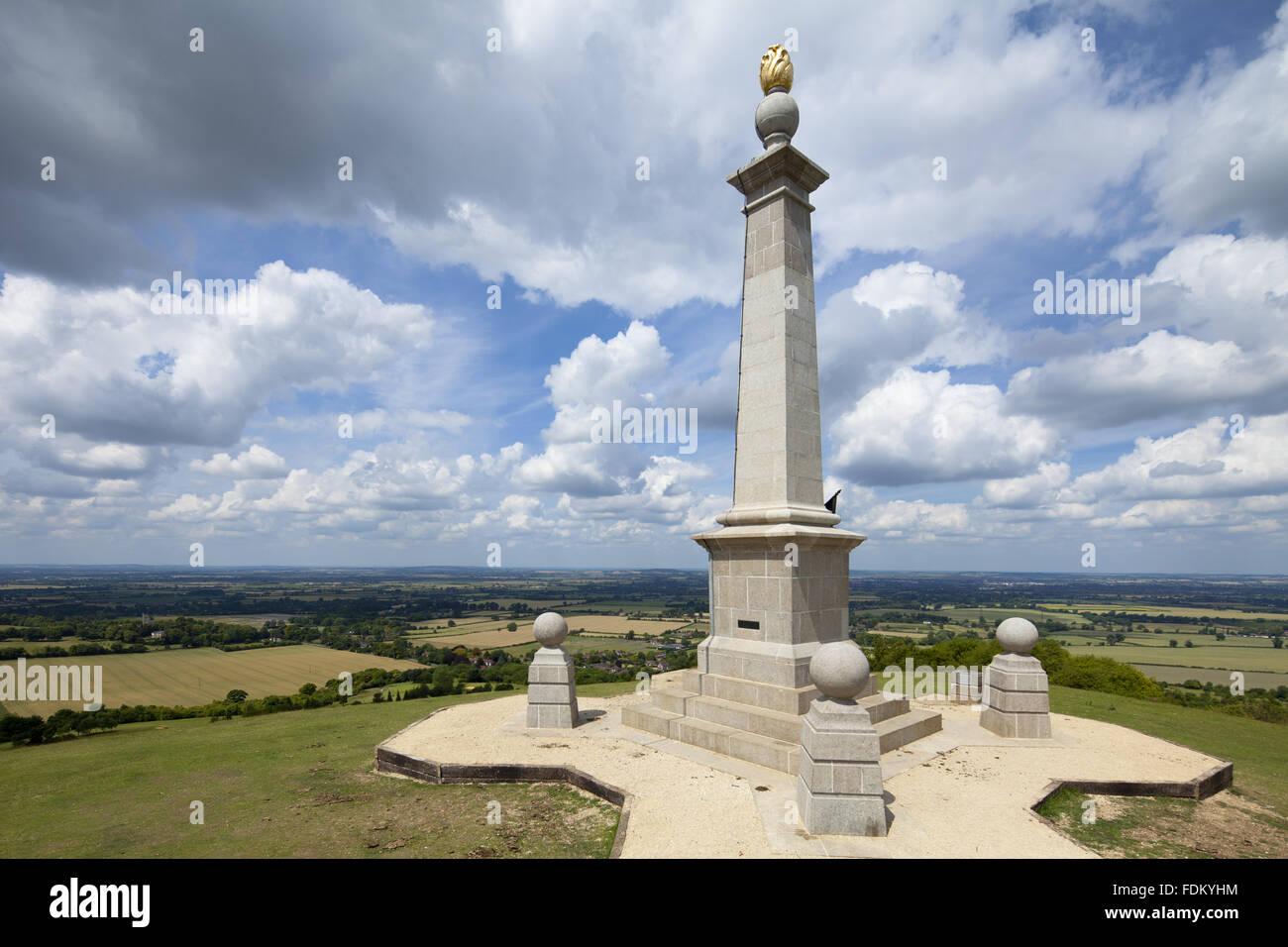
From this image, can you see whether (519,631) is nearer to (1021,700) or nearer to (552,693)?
(552,693)

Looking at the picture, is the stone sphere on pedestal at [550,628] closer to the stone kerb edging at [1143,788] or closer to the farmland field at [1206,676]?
the stone kerb edging at [1143,788]

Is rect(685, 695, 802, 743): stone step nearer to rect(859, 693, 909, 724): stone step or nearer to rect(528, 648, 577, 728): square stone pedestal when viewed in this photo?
rect(859, 693, 909, 724): stone step

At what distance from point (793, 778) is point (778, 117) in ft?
49.4

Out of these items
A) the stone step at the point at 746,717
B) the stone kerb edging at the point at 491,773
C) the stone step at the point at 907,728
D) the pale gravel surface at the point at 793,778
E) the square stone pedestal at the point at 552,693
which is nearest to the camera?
the pale gravel surface at the point at 793,778

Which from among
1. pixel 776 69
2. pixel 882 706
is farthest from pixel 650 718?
pixel 776 69

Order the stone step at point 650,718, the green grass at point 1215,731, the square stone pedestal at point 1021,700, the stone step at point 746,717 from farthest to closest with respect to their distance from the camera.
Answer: the stone step at point 650,718, the square stone pedestal at point 1021,700, the stone step at point 746,717, the green grass at point 1215,731

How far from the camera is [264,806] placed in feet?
29.9

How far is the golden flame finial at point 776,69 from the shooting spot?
1370 centimetres

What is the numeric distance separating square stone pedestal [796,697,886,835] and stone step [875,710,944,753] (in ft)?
13.2

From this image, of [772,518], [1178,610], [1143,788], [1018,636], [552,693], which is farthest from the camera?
[1178,610]

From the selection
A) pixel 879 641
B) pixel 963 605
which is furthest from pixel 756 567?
pixel 963 605

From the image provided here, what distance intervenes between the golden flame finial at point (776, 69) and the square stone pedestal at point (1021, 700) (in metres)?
15.3

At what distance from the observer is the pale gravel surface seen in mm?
7117

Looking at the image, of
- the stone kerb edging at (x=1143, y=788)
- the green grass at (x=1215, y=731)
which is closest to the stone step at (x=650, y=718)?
the stone kerb edging at (x=1143, y=788)
